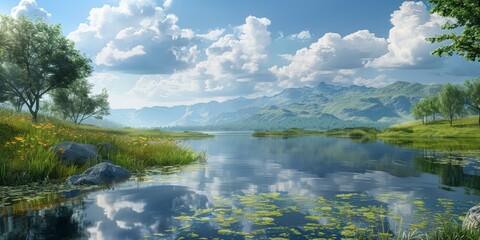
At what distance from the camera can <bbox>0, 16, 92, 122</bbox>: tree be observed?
6675 cm

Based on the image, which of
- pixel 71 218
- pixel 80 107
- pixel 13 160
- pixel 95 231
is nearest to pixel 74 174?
pixel 13 160

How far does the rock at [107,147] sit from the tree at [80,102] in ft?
236

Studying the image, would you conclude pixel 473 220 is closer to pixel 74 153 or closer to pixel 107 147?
pixel 74 153

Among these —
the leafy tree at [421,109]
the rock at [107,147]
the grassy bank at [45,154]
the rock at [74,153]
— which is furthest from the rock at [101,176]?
the leafy tree at [421,109]

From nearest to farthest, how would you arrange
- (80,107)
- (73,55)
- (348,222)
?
(348,222), (73,55), (80,107)

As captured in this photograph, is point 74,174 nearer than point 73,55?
Yes

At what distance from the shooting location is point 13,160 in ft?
76.5

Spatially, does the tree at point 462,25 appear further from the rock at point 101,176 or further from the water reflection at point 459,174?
the rock at point 101,176

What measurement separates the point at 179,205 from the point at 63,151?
13.0m

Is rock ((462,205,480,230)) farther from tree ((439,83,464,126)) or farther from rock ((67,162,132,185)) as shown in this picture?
tree ((439,83,464,126))

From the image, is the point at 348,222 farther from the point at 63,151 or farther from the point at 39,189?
the point at 63,151

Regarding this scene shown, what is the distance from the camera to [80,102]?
4537 inches

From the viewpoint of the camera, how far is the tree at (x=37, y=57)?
66750 millimetres

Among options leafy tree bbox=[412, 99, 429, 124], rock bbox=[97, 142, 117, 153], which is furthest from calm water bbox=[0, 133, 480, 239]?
leafy tree bbox=[412, 99, 429, 124]
